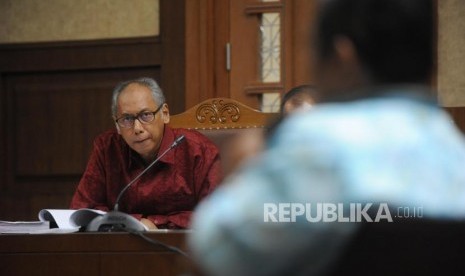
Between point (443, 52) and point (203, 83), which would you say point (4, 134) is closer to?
point (203, 83)

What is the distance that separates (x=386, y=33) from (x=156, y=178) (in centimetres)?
256

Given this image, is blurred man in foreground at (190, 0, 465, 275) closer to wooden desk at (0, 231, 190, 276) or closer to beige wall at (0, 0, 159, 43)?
wooden desk at (0, 231, 190, 276)

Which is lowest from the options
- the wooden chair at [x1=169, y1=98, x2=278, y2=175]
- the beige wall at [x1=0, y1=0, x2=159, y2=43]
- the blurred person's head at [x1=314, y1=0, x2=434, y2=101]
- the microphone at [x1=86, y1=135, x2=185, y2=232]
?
A: the microphone at [x1=86, y1=135, x2=185, y2=232]

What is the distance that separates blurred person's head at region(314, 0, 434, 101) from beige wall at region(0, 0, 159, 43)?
4.06 meters

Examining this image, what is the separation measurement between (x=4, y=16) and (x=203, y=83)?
47.2 inches

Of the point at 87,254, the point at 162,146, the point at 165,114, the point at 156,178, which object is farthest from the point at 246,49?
the point at 87,254

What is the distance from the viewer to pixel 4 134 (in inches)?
203

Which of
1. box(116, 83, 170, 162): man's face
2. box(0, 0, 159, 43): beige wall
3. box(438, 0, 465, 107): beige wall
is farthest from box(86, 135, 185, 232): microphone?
box(0, 0, 159, 43): beige wall

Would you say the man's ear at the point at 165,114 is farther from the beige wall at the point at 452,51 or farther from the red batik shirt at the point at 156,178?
the beige wall at the point at 452,51

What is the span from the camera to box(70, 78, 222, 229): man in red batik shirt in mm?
3404

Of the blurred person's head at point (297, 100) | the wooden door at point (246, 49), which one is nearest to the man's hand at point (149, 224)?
the blurred person's head at point (297, 100)

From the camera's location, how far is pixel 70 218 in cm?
270

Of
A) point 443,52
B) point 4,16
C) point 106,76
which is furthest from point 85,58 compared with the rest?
point 443,52

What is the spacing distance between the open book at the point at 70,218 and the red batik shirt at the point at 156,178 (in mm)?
478
